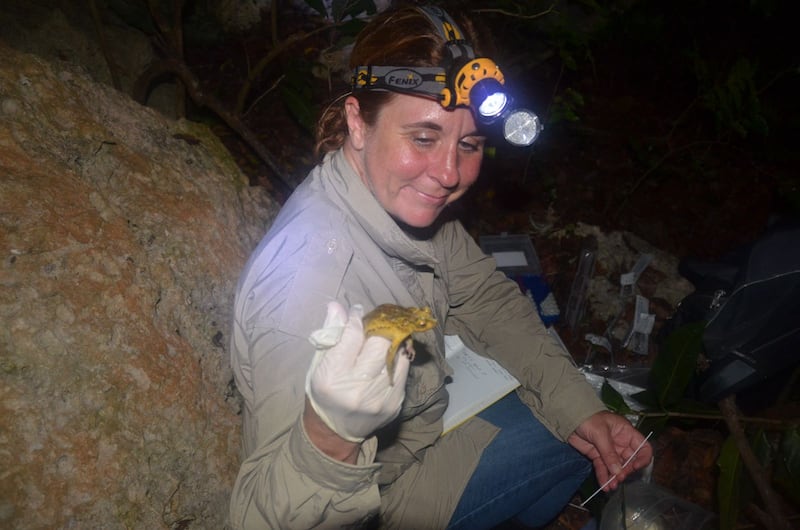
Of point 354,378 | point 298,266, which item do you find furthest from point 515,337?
point 354,378

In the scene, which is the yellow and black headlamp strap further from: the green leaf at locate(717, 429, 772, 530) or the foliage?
the green leaf at locate(717, 429, 772, 530)

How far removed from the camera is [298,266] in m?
1.36

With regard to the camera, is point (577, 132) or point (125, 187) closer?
point (125, 187)

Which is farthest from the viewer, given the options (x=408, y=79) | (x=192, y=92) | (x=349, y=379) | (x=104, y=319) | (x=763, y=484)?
(x=192, y=92)

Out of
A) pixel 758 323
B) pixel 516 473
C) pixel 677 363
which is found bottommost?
pixel 758 323

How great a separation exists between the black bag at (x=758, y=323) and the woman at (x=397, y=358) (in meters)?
1.10

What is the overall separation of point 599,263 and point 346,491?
3814 mm

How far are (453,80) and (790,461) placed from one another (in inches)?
95.2

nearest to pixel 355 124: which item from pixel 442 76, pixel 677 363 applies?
pixel 442 76

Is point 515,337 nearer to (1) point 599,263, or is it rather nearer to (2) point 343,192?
(2) point 343,192

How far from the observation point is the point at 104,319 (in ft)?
5.51

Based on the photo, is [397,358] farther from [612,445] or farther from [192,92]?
[192,92]

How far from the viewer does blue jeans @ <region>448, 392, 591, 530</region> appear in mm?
2092

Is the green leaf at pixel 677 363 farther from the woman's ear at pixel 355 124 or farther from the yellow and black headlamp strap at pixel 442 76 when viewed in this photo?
the woman's ear at pixel 355 124
